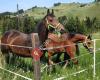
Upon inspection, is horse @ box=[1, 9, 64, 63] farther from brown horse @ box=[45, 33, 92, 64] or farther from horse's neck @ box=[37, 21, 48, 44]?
brown horse @ box=[45, 33, 92, 64]

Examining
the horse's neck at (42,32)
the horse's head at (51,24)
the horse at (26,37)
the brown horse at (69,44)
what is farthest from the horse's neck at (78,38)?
the horse's neck at (42,32)

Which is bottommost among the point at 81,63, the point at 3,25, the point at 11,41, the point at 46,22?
the point at 3,25

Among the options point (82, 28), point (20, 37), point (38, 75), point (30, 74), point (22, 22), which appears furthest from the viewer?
point (22, 22)

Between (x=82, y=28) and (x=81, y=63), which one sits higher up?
(x=81, y=63)

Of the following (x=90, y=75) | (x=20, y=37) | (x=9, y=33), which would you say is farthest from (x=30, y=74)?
(x=9, y=33)

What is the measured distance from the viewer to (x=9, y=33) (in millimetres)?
12352

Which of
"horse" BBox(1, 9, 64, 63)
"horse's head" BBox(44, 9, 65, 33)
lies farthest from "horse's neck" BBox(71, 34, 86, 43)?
"horse's head" BBox(44, 9, 65, 33)

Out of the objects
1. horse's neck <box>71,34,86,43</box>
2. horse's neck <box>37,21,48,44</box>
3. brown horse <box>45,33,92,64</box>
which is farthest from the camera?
horse's neck <box>71,34,86,43</box>

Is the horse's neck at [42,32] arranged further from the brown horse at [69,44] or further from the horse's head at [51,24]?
the brown horse at [69,44]

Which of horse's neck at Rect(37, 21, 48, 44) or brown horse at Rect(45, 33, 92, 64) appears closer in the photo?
horse's neck at Rect(37, 21, 48, 44)

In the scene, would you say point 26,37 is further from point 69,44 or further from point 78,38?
point 78,38

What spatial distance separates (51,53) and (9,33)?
5.82 feet

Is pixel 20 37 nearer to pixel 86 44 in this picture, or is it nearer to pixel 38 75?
pixel 86 44

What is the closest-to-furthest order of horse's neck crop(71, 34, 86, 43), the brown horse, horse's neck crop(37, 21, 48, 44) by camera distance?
horse's neck crop(37, 21, 48, 44), the brown horse, horse's neck crop(71, 34, 86, 43)
